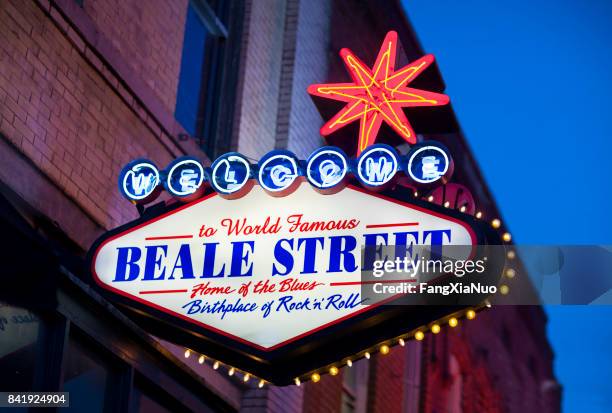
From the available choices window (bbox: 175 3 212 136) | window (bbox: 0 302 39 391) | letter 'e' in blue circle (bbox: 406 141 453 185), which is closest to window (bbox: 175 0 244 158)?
window (bbox: 175 3 212 136)

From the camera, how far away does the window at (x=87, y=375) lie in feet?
35.5

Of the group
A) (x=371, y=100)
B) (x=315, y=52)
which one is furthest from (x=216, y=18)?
(x=371, y=100)

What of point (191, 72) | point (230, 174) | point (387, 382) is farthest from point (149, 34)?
point (387, 382)

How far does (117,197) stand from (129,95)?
1.10 metres

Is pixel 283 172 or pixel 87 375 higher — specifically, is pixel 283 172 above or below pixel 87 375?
above

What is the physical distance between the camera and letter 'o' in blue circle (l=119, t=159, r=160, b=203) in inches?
415

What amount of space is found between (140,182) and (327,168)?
→ 5.46ft

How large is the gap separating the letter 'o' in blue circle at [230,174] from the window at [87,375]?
1.86 meters

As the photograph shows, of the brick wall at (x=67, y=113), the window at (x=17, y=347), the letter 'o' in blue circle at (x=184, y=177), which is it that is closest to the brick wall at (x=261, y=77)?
the brick wall at (x=67, y=113)

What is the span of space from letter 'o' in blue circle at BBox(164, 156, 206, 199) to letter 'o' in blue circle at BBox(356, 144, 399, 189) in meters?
1.44

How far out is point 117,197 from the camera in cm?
1199

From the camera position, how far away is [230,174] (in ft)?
34.7

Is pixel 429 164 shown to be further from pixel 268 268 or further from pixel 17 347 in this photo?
pixel 17 347

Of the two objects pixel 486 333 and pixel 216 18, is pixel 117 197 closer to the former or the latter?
pixel 216 18
